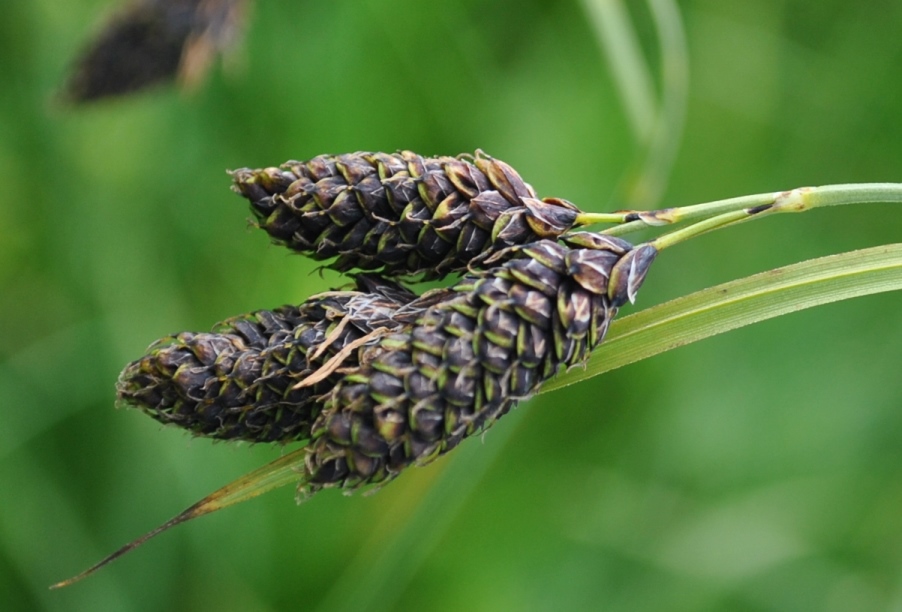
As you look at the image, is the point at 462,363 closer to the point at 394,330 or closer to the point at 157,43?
the point at 394,330

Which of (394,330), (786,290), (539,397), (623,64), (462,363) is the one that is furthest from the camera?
(539,397)

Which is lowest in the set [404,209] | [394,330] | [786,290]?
[786,290]

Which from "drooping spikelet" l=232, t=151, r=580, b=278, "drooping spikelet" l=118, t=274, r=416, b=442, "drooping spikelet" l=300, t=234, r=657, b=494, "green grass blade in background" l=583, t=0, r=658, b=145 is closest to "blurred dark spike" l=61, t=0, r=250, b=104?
"green grass blade in background" l=583, t=0, r=658, b=145

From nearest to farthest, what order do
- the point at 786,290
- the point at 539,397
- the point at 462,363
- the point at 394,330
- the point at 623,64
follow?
the point at 462,363
the point at 394,330
the point at 786,290
the point at 623,64
the point at 539,397

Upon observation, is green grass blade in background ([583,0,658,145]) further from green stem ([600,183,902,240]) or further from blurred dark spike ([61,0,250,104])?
green stem ([600,183,902,240])

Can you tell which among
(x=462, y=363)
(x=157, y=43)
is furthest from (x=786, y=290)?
(x=157, y=43)

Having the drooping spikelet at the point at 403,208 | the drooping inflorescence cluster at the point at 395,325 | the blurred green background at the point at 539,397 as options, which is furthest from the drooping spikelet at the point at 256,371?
the blurred green background at the point at 539,397
